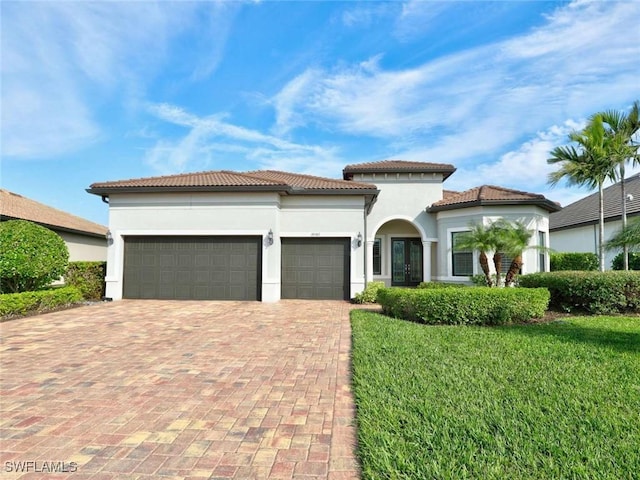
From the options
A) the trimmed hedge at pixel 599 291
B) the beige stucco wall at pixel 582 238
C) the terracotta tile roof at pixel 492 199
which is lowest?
the trimmed hedge at pixel 599 291

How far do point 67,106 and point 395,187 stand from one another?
13462 millimetres

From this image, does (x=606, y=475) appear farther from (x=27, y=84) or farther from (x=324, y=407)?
(x=27, y=84)

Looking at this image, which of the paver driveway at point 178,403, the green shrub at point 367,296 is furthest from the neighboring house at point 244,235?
the paver driveway at point 178,403

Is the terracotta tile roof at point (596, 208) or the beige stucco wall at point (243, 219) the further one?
the terracotta tile roof at point (596, 208)

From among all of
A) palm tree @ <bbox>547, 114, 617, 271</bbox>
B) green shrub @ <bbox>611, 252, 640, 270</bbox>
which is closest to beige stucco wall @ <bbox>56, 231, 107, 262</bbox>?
palm tree @ <bbox>547, 114, 617, 271</bbox>

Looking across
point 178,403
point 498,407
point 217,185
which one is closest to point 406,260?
point 217,185

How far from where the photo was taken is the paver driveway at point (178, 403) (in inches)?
112

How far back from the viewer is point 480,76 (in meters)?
11.0

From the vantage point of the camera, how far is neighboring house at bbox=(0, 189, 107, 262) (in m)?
14.6

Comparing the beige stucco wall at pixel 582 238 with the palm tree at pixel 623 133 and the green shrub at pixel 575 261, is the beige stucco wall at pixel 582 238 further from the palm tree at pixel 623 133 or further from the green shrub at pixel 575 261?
the palm tree at pixel 623 133

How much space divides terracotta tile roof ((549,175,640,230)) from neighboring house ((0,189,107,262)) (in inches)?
1086

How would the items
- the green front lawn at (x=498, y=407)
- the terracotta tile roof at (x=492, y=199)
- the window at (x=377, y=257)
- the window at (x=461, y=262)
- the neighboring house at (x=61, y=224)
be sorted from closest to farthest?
the green front lawn at (x=498, y=407) < the terracotta tile roof at (x=492, y=199) < the window at (x=461, y=262) < the neighboring house at (x=61, y=224) < the window at (x=377, y=257)

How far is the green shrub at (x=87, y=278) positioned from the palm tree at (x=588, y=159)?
1891 cm

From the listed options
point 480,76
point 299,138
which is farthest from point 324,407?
point 299,138
